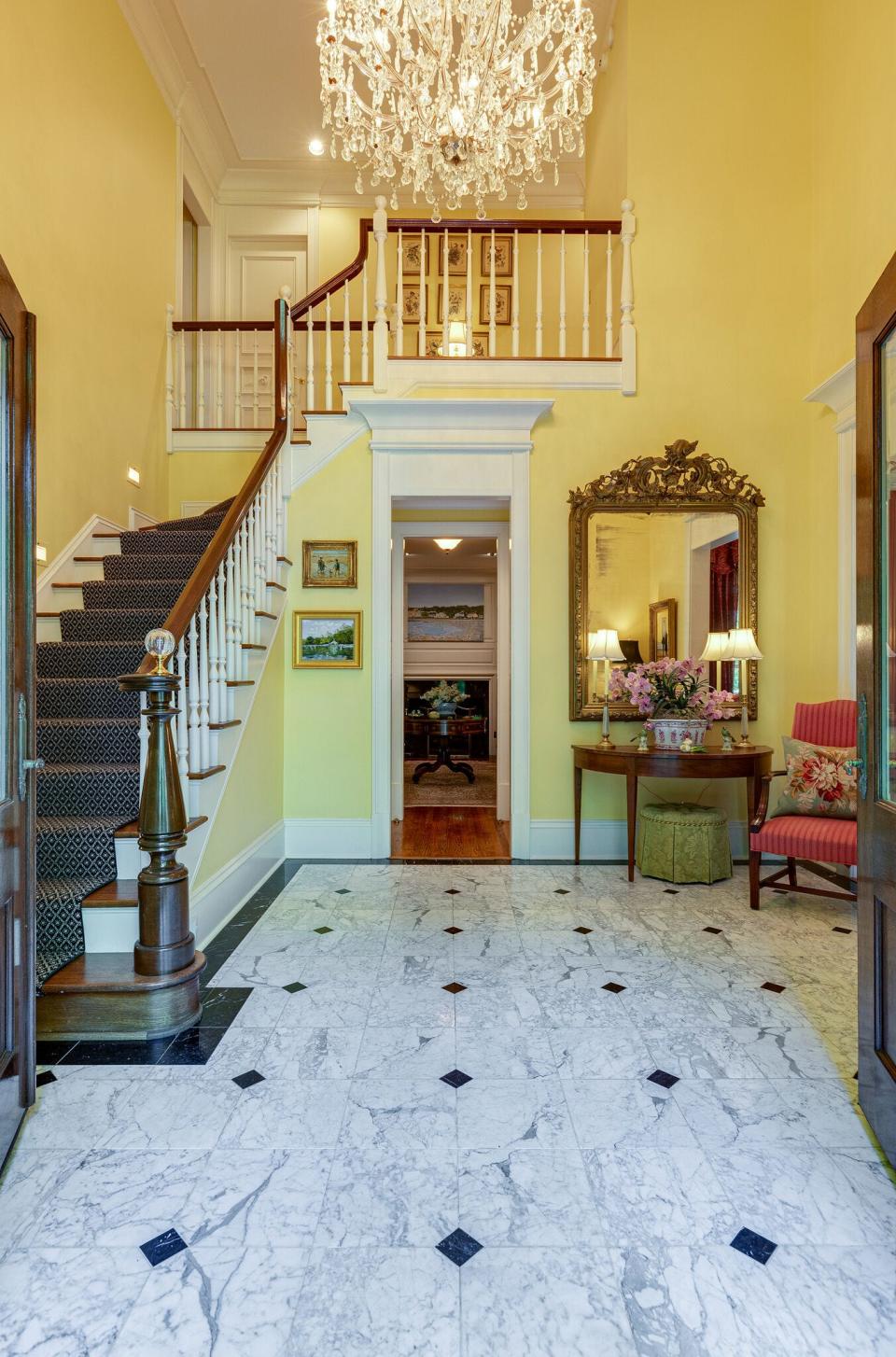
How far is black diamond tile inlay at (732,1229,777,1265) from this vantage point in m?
1.54

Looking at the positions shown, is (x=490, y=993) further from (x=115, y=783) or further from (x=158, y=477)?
(x=158, y=477)

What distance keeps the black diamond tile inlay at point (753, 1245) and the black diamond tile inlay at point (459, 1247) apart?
0.57 meters

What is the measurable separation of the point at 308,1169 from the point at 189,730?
1.91m

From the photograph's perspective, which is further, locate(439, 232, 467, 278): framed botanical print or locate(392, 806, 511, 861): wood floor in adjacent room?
locate(439, 232, 467, 278): framed botanical print

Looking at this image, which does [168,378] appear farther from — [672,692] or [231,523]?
[672,692]

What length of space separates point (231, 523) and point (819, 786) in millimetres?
3370

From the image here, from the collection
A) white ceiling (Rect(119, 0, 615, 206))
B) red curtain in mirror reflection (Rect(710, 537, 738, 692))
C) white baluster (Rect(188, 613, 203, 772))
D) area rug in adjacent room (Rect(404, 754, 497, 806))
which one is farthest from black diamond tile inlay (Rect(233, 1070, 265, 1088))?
white ceiling (Rect(119, 0, 615, 206))

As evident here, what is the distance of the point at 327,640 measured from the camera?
4.85 metres

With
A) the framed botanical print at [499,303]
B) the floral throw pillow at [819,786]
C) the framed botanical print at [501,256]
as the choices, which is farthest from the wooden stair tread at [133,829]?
the framed botanical print at [501,256]

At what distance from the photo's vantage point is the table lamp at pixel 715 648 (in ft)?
15.0

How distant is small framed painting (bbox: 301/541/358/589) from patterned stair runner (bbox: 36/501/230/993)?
26.7 inches

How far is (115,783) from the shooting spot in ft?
10.2

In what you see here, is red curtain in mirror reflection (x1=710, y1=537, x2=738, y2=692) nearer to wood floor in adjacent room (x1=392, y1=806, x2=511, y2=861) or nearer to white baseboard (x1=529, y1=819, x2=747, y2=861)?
white baseboard (x1=529, y1=819, x2=747, y2=861)

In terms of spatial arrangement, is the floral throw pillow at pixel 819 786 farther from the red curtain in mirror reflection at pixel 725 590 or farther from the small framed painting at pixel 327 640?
the small framed painting at pixel 327 640
